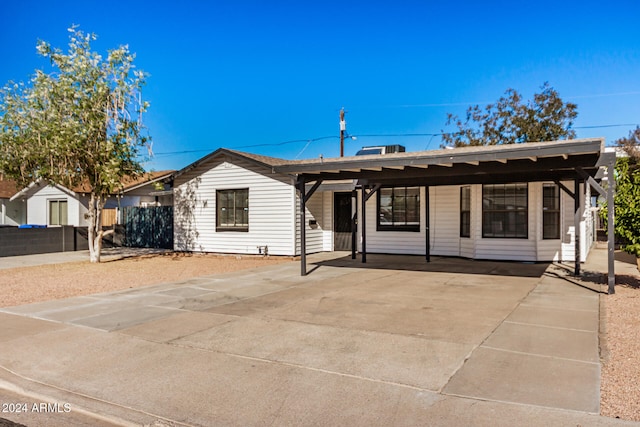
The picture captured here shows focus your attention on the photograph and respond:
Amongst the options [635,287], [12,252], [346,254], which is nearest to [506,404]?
[635,287]

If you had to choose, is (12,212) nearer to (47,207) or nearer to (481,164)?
(47,207)

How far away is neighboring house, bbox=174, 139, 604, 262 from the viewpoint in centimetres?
1242

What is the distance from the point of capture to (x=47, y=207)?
22594 mm

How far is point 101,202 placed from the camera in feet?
48.5

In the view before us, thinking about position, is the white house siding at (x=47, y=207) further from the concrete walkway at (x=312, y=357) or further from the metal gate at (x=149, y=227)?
the concrete walkway at (x=312, y=357)

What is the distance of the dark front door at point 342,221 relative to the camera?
55.7 feet

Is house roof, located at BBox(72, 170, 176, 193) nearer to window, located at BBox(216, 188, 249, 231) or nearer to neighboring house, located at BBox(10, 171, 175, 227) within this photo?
neighboring house, located at BBox(10, 171, 175, 227)

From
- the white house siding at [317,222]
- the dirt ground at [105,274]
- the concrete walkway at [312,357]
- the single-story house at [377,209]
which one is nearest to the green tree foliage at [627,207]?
the concrete walkway at [312,357]

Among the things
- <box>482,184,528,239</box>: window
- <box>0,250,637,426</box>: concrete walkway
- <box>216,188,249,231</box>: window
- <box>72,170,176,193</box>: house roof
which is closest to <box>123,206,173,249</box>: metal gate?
<box>72,170,176,193</box>: house roof

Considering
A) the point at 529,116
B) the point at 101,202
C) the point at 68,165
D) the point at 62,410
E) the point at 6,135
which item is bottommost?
the point at 62,410

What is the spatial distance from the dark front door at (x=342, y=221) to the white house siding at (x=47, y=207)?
1216 centimetres

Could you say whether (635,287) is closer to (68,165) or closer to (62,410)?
(62,410)

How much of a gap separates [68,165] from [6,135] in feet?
6.12

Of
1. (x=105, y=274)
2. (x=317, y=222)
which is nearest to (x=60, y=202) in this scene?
(x=105, y=274)
